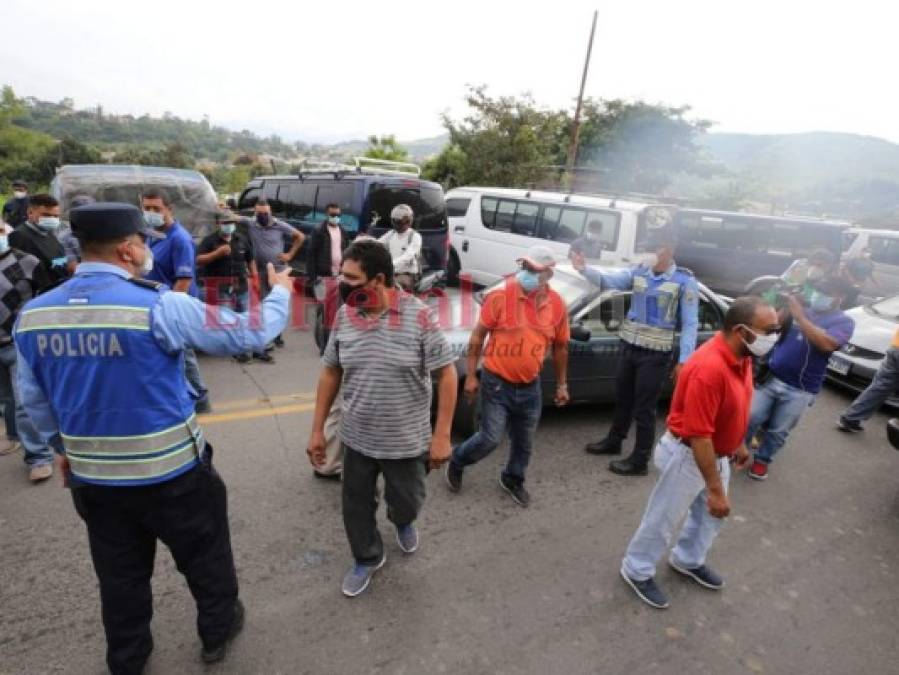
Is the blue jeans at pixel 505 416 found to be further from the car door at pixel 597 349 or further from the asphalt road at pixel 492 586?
the car door at pixel 597 349

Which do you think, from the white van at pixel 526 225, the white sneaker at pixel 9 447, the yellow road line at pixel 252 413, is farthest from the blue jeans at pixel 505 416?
the white van at pixel 526 225

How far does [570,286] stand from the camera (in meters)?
4.75

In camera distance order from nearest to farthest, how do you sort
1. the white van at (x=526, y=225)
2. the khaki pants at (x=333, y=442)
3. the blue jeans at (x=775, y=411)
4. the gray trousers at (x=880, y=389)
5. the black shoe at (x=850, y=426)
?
1. the khaki pants at (x=333, y=442)
2. the blue jeans at (x=775, y=411)
3. the gray trousers at (x=880, y=389)
4. the black shoe at (x=850, y=426)
5. the white van at (x=526, y=225)

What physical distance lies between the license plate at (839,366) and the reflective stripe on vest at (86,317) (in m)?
7.11

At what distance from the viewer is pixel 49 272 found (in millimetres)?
3717

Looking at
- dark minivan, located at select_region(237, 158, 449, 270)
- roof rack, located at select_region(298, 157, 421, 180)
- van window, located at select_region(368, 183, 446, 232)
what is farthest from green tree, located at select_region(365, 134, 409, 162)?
van window, located at select_region(368, 183, 446, 232)

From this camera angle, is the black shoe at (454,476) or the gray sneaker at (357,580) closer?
the gray sneaker at (357,580)

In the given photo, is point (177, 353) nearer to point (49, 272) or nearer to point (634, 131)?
point (49, 272)

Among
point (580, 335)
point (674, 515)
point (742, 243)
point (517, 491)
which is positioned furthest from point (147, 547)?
point (742, 243)

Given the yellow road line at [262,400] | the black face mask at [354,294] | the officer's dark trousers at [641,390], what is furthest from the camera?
the yellow road line at [262,400]

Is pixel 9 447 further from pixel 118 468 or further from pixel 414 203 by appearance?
pixel 414 203

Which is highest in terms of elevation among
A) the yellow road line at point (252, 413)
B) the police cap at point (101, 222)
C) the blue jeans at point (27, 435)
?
the police cap at point (101, 222)

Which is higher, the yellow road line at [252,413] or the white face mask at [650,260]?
the white face mask at [650,260]

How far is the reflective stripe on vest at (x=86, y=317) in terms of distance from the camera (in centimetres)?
162
